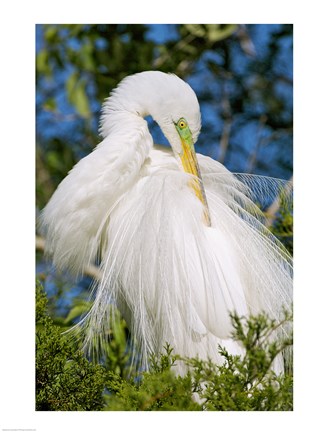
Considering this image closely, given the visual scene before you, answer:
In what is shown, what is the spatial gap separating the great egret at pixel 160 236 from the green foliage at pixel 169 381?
0.42 ft

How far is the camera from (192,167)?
6.48 ft

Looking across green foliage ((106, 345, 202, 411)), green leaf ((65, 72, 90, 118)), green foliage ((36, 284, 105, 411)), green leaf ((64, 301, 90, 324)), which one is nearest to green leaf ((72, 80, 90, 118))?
green leaf ((65, 72, 90, 118))

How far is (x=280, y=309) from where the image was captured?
74.1 inches

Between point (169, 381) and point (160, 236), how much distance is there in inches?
19.0

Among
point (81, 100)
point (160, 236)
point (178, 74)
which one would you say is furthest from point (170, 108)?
point (178, 74)

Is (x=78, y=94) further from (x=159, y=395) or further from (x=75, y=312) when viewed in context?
(x=159, y=395)

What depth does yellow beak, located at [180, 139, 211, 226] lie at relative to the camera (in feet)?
6.38

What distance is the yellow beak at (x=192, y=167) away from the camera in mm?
1943

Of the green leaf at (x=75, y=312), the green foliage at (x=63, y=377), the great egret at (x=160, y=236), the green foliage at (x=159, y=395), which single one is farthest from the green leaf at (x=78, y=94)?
the green foliage at (x=159, y=395)

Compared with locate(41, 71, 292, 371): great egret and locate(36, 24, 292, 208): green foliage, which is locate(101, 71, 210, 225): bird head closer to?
locate(41, 71, 292, 371): great egret

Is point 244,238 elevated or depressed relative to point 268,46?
depressed
